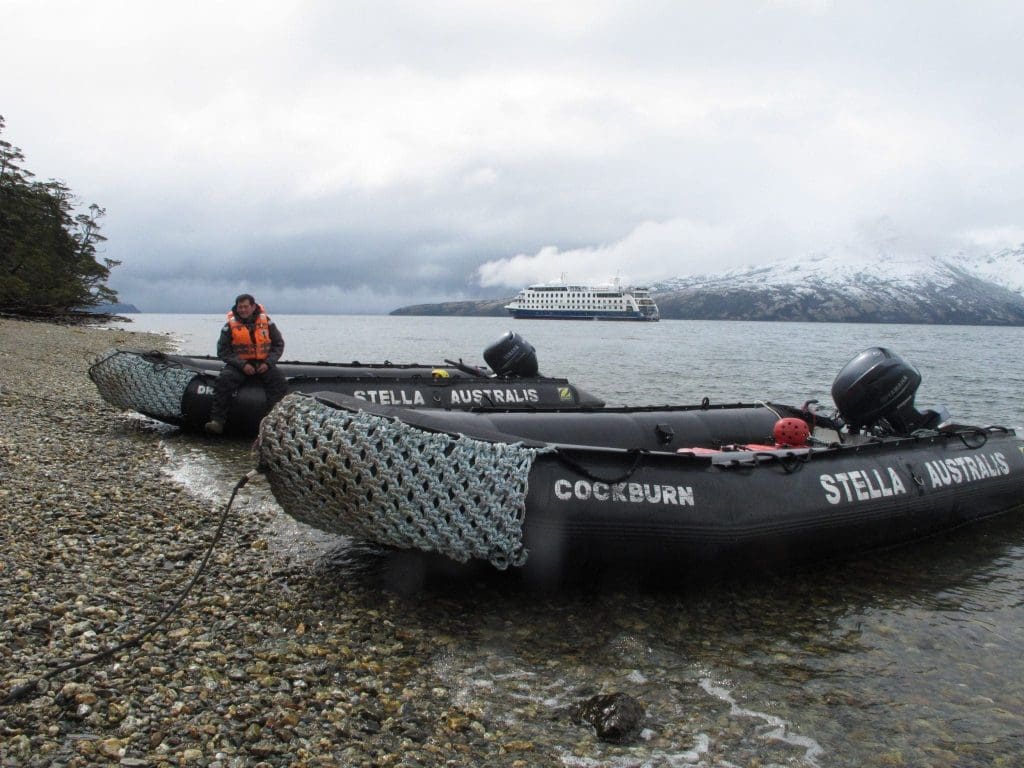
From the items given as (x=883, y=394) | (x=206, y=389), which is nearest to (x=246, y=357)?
(x=206, y=389)

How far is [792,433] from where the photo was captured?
6.64 m

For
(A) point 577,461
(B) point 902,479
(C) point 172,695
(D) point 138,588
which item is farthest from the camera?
(B) point 902,479

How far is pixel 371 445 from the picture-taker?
430 centimetres

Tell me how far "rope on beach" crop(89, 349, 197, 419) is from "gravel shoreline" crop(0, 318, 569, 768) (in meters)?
3.37

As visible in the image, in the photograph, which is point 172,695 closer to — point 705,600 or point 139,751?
point 139,751

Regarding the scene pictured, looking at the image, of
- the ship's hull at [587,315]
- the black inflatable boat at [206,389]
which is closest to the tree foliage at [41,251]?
the black inflatable boat at [206,389]

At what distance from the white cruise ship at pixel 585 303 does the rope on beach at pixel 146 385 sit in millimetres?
89771

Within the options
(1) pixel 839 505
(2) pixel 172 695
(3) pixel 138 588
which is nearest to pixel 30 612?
(3) pixel 138 588

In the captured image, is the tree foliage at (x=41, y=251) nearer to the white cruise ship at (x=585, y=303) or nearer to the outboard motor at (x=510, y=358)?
the outboard motor at (x=510, y=358)

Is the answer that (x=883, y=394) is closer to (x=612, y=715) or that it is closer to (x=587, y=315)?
(x=612, y=715)

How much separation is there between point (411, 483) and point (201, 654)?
1.38m

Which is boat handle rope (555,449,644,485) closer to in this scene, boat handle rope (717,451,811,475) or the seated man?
boat handle rope (717,451,811,475)

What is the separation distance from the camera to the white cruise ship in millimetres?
97250

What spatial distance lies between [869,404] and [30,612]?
7.11 meters
